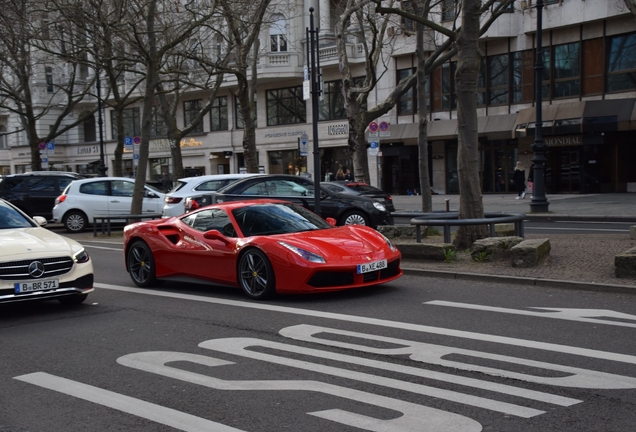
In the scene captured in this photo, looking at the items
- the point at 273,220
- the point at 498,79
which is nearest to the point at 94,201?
the point at 273,220

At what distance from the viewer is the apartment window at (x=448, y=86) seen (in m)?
38.8

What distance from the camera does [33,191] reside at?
2562 cm

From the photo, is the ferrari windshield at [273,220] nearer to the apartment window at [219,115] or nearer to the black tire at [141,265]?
the black tire at [141,265]

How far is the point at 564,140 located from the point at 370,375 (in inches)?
1184

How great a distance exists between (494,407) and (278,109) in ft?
139

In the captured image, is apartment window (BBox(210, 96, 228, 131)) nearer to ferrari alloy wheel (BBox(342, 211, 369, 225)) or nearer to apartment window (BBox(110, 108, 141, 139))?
apartment window (BBox(110, 108, 141, 139))

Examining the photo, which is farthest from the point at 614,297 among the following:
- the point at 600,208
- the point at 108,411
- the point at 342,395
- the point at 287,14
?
the point at 287,14

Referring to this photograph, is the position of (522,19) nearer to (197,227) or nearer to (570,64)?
(570,64)

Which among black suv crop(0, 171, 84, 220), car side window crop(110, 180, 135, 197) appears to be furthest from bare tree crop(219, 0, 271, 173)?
black suv crop(0, 171, 84, 220)

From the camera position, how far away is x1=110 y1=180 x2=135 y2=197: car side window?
2448 centimetres

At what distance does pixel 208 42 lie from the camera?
132 feet

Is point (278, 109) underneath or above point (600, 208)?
above

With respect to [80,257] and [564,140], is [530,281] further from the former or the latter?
[564,140]

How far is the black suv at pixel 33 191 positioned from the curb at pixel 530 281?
17260 mm
